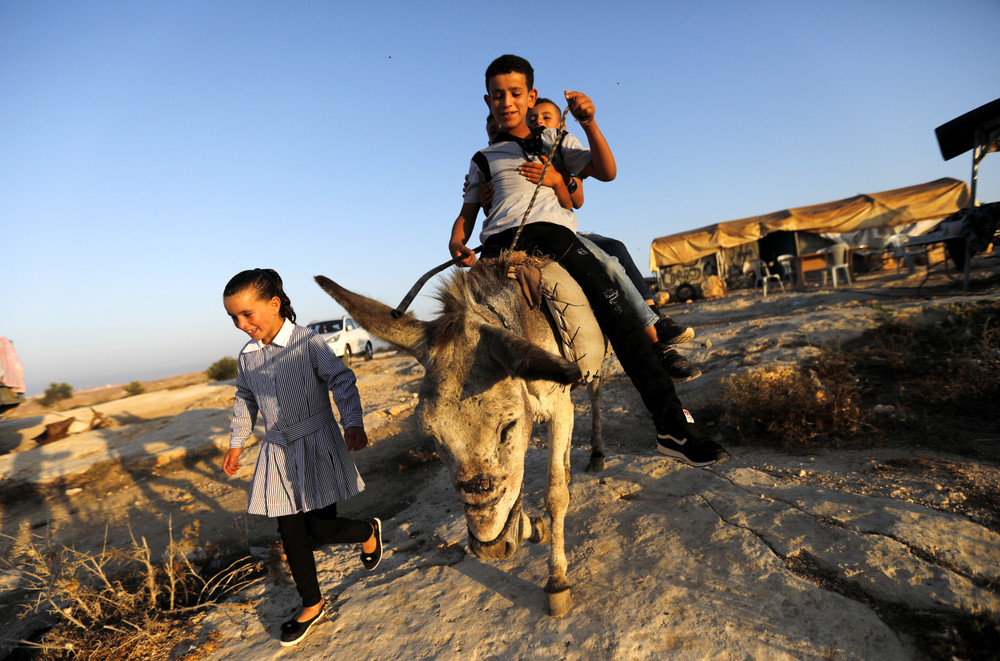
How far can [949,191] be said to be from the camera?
1938 cm

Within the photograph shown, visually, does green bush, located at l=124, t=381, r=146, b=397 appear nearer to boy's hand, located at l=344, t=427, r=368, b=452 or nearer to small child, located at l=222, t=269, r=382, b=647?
small child, located at l=222, t=269, r=382, b=647

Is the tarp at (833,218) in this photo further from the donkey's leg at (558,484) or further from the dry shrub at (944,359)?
the donkey's leg at (558,484)

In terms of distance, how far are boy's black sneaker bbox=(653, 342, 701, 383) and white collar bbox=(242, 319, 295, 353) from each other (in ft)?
9.89

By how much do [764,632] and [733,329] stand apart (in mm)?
8612

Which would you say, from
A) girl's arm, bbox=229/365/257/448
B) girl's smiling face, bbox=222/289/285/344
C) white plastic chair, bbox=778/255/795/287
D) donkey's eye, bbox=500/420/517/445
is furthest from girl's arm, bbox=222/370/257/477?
white plastic chair, bbox=778/255/795/287

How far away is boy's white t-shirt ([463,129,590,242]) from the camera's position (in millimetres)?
3515

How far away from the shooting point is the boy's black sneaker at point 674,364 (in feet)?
12.1

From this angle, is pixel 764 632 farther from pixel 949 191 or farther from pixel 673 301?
pixel 949 191

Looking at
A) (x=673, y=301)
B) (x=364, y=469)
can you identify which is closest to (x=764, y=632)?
(x=364, y=469)

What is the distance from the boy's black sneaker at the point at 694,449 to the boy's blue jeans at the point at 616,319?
0.05 metres

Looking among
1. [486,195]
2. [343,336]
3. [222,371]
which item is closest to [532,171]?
[486,195]

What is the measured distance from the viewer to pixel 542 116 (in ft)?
12.7

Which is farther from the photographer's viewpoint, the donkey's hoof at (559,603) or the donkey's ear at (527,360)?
the donkey's hoof at (559,603)

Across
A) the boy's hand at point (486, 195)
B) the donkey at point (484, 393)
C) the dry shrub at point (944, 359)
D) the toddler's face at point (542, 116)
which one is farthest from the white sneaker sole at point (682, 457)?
the dry shrub at point (944, 359)
